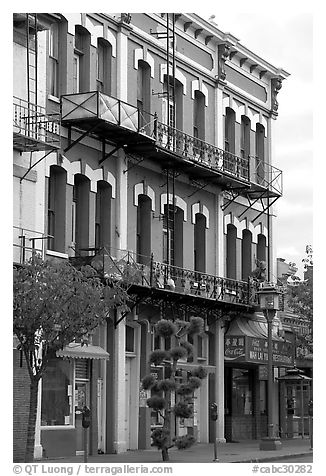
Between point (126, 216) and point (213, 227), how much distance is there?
22.7ft

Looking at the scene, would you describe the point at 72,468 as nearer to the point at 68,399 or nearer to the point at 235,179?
the point at 68,399

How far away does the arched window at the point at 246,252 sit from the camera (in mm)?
43719

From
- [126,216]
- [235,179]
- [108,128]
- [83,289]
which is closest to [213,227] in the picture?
[235,179]

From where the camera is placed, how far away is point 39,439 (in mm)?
28938

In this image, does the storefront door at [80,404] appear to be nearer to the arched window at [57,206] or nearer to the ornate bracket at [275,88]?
the arched window at [57,206]

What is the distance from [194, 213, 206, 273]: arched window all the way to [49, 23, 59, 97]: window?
9.75 meters

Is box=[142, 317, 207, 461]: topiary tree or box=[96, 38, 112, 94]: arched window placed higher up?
box=[96, 38, 112, 94]: arched window

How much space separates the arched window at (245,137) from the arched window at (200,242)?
4.97 metres

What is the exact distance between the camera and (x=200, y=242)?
40125 mm

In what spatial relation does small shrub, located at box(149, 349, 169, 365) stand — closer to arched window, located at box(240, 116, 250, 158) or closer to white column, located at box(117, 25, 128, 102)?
white column, located at box(117, 25, 128, 102)

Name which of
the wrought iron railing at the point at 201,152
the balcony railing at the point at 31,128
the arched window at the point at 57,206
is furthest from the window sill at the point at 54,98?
the wrought iron railing at the point at 201,152

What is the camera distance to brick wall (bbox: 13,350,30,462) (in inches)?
1105

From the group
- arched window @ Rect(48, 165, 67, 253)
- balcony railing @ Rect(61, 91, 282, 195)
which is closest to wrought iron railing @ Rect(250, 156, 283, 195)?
balcony railing @ Rect(61, 91, 282, 195)

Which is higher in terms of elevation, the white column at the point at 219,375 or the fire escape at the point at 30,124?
the fire escape at the point at 30,124
